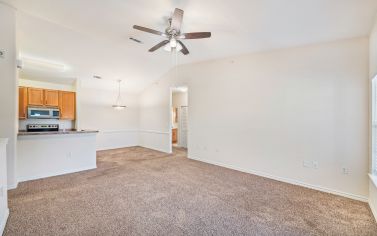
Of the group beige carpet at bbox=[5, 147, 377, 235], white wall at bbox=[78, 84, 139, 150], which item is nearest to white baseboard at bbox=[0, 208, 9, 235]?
beige carpet at bbox=[5, 147, 377, 235]

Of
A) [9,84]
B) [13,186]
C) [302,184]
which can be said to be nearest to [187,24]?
[9,84]

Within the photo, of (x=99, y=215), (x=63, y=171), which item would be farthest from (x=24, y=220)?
(x=63, y=171)

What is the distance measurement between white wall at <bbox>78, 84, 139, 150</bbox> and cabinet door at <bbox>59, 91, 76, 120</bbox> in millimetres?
644

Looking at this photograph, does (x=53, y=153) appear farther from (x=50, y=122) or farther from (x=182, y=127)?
(x=182, y=127)

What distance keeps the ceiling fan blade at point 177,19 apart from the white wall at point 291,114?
7.95ft

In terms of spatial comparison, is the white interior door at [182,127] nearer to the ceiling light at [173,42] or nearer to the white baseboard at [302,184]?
the white baseboard at [302,184]

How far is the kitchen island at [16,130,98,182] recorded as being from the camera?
3918mm

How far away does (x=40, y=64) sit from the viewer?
4902 millimetres

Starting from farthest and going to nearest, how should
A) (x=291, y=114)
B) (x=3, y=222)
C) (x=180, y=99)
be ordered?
(x=180, y=99)
(x=291, y=114)
(x=3, y=222)

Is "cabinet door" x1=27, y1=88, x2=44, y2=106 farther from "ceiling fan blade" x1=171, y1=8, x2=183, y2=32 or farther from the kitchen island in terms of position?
"ceiling fan blade" x1=171, y1=8, x2=183, y2=32

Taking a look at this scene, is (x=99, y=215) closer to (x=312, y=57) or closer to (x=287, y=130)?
(x=287, y=130)

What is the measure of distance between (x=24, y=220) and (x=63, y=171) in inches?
85.9

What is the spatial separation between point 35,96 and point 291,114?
713 cm

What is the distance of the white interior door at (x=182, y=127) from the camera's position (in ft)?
27.4
